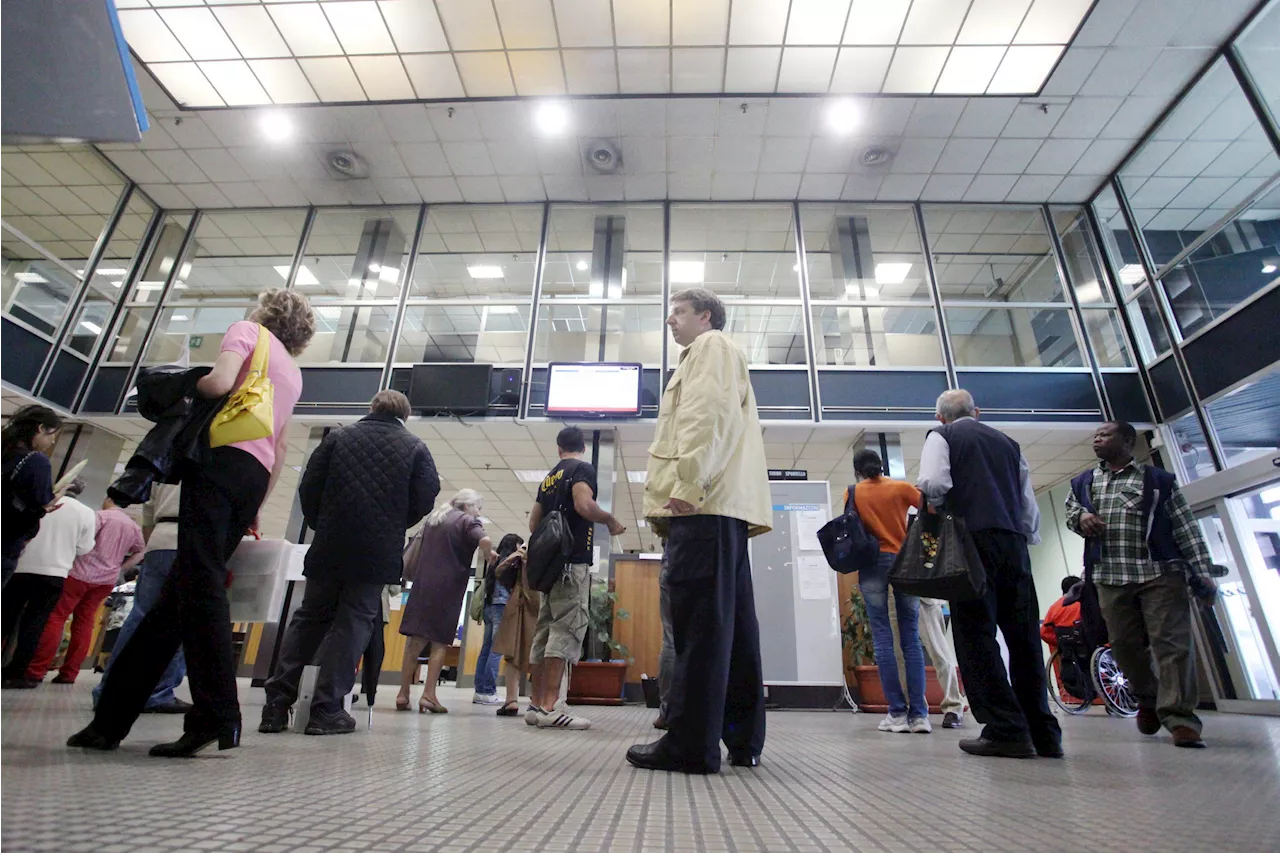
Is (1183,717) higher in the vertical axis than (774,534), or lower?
lower

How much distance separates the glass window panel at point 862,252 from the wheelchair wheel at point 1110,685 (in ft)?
14.6

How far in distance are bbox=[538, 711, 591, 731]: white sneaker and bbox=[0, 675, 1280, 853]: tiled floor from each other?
71 centimetres

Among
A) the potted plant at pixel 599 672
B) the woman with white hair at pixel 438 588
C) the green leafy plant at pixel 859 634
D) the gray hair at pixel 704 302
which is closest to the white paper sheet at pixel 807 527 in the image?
the green leafy plant at pixel 859 634

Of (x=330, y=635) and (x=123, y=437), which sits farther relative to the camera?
(x=123, y=437)

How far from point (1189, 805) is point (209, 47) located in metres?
8.19

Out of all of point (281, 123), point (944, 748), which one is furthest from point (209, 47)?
point (944, 748)

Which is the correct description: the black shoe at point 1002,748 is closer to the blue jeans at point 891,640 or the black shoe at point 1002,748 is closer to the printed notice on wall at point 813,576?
the blue jeans at point 891,640

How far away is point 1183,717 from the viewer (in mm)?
2422

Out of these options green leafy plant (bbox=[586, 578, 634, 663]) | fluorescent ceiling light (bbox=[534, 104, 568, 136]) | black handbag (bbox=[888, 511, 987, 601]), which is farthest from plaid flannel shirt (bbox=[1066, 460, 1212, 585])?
fluorescent ceiling light (bbox=[534, 104, 568, 136])

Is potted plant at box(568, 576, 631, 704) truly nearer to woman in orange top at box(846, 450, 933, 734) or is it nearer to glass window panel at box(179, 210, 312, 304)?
woman in orange top at box(846, 450, 933, 734)

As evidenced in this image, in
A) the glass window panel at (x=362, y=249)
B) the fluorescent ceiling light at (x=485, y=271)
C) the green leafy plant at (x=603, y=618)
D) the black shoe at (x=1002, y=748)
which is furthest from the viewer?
the fluorescent ceiling light at (x=485, y=271)

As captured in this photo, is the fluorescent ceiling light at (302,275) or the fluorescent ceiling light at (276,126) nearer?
the fluorescent ceiling light at (276,126)

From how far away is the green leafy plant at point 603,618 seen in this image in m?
5.06

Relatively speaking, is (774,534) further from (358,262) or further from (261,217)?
(261,217)
